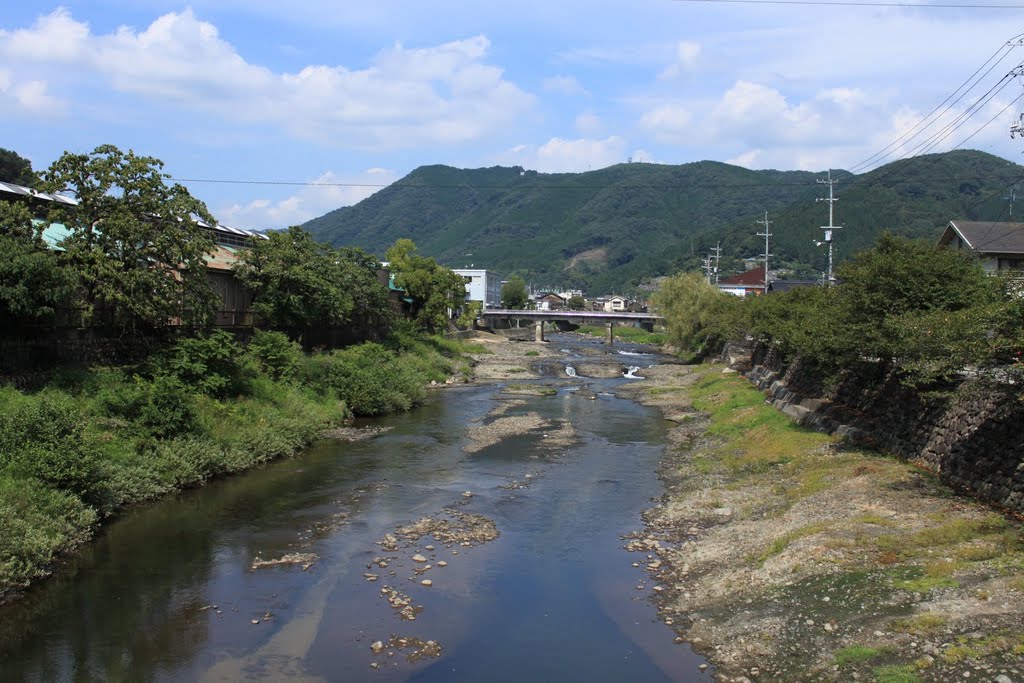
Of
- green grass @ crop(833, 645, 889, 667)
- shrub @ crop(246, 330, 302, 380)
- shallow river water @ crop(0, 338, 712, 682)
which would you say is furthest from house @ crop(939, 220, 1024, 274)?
green grass @ crop(833, 645, 889, 667)

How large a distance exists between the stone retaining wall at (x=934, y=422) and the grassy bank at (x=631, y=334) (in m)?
72.9

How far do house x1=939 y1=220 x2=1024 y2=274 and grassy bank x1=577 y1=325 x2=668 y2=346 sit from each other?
2156 inches

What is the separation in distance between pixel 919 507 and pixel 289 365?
94.1 feet

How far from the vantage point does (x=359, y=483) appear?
2589 cm

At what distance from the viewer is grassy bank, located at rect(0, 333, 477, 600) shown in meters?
18.0

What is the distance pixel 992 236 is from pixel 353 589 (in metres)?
46.5

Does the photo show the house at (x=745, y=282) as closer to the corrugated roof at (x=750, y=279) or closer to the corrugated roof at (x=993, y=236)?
the corrugated roof at (x=750, y=279)

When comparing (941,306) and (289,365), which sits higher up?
(941,306)

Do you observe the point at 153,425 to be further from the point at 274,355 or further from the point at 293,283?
the point at 293,283

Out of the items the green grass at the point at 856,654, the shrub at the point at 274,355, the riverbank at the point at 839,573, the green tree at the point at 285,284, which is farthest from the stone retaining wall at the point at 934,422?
the green tree at the point at 285,284

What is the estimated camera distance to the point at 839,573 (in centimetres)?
1491

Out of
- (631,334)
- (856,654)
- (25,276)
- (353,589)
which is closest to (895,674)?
(856,654)

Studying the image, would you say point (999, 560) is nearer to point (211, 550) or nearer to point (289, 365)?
point (211, 550)

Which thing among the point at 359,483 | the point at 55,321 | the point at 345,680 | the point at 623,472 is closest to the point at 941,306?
the point at 623,472
